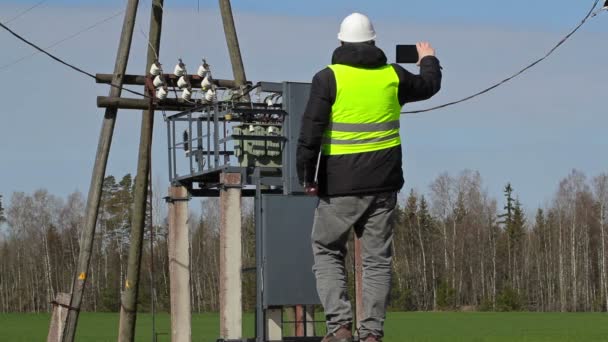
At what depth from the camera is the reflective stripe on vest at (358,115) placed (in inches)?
343

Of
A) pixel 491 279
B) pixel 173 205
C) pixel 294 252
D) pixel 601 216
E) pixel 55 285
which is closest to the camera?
pixel 294 252

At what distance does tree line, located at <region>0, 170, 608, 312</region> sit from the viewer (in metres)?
118

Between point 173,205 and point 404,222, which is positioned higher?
point 404,222

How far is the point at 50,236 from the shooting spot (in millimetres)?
132750

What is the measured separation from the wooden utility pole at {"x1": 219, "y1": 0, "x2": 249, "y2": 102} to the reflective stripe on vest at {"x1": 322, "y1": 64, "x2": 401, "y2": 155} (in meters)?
13.9

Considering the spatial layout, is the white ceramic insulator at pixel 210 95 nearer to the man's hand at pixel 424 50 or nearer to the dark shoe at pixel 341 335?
the man's hand at pixel 424 50

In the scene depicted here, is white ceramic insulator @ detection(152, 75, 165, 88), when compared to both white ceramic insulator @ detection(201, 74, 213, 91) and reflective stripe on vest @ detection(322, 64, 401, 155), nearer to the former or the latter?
white ceramic insulator @ detection(201, 74, 213, 91)

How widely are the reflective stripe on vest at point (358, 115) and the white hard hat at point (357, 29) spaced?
0.20m

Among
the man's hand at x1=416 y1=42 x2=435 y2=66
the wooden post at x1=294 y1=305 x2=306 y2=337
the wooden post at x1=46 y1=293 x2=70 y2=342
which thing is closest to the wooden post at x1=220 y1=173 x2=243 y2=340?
the wooden post at x1=294 y1=305 x2=306 y2=337

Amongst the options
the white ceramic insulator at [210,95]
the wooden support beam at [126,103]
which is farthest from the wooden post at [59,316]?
the white ceramic insulator at [210,95]

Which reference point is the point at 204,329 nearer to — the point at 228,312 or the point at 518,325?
the point at 518,325

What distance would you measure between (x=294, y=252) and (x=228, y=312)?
156 centimetres

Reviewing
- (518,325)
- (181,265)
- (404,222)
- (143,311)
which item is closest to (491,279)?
(404,222)

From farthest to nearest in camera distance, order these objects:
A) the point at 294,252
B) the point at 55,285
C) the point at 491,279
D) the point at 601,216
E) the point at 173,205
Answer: the point at 55,285 < the point at 491,279 < the point at 601,216 < the point at 173,205 < the point at 294,252
